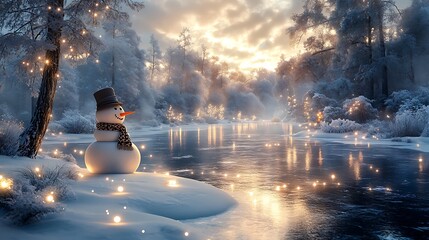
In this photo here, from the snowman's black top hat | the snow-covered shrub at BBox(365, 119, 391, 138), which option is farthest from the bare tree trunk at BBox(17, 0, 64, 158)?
the snow-covered shrub at BBox(365, 119, 391, 138)

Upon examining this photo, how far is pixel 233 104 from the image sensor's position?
3868 inches

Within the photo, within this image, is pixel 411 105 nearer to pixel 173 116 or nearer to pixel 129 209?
pixel 129 209

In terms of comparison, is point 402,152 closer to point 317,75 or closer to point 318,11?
point 318,11

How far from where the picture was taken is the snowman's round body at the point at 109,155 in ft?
26.5

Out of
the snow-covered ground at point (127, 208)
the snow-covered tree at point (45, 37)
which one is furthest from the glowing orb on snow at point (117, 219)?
the snow-covered tree at point (45, 37)

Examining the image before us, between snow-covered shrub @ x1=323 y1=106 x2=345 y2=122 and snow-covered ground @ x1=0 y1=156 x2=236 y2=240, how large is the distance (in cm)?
2350

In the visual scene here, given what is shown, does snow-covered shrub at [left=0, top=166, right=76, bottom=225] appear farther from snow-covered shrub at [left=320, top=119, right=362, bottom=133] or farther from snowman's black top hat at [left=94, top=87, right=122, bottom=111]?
snow-covered shrub at [left=320, top=119, right=362, bottom=133]

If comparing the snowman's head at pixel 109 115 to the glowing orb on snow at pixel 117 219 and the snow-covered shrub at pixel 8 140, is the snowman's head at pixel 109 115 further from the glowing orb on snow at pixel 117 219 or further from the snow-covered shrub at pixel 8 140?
the glowing orb on snow at pixel 117 219

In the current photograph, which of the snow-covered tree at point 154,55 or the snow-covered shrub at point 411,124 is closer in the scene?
the snow-covered shrub at point 411,124

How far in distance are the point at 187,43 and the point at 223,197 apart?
65895mm

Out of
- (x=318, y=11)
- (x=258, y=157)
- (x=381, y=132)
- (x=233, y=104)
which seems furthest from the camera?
(x=233, y=104)

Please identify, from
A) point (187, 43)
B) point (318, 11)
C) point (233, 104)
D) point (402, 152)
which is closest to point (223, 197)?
point (402, 152)

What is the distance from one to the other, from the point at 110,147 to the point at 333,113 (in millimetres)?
24179

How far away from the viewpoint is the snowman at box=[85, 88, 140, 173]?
810 centimetres
